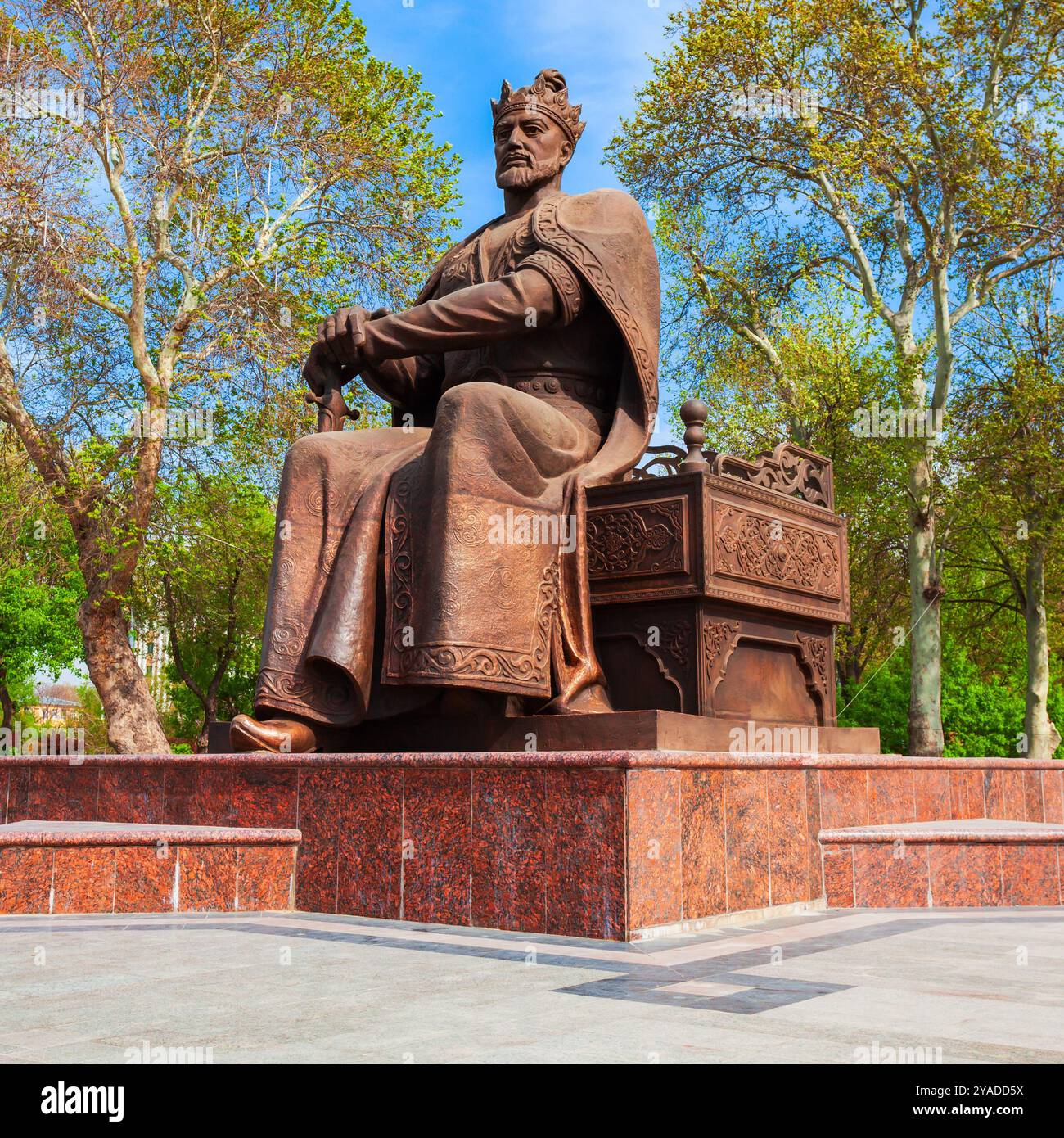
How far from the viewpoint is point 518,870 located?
4.93 metres

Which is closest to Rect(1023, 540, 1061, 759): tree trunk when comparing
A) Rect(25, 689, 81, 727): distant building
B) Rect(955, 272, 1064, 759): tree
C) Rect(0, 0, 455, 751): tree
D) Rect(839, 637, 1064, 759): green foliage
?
Rect(955, 272, 1064, 759): tree

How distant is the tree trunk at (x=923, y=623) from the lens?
816 inches

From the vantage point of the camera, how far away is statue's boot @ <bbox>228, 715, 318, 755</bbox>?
5.78m

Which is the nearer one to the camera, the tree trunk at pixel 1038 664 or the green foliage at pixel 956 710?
the tree trunk at pixel 1038 664

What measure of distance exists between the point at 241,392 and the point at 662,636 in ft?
50.1

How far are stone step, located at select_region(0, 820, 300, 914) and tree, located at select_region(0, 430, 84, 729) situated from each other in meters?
13.1

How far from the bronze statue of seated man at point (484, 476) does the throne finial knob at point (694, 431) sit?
251 mm

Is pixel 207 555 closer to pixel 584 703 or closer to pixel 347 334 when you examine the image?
pixel 347 334

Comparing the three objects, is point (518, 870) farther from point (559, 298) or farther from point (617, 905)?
point (559, 298)

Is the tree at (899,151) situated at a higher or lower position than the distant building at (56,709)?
higher

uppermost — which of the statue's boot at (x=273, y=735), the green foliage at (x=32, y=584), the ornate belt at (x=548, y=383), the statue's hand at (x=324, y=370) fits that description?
the green foliage at (x=32, y=584)

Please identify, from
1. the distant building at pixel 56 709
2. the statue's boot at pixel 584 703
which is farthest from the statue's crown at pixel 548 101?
the distant building at pixel 56 709

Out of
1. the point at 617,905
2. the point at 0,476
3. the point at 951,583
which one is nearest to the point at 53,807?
the point at 617,905

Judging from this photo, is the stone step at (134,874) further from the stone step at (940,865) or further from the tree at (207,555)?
the tree at (207,555)
